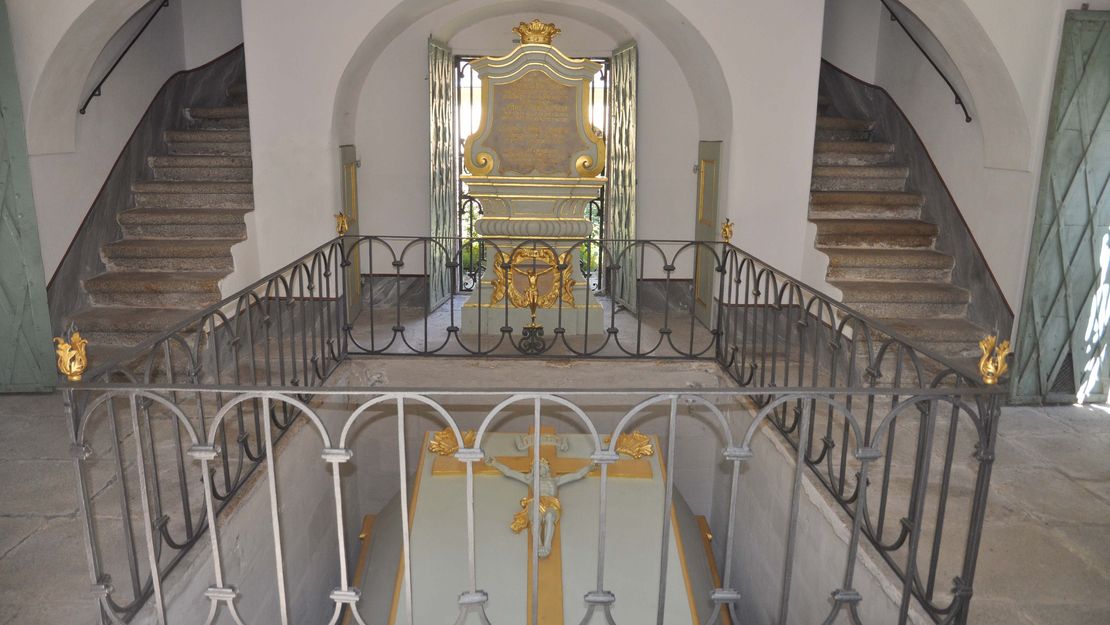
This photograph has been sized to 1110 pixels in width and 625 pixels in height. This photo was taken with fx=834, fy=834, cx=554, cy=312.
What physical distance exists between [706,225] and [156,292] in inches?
185

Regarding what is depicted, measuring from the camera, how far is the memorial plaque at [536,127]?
21.4 feet

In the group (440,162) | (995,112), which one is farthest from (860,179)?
(440,162)

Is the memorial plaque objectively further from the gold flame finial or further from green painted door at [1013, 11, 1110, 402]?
green painted door at [1013, 11, 1110, 402]

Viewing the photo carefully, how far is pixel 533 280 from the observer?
6801mm

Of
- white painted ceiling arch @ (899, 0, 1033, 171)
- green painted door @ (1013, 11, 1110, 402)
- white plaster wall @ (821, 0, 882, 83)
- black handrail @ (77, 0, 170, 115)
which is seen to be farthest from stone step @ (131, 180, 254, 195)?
green painted door @ (1013, 11, 1110, 402)

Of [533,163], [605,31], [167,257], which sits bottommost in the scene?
[167,257]

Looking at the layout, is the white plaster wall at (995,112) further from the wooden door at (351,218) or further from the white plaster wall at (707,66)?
the wooden door at (351,218)

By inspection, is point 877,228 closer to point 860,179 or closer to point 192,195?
point 860,179

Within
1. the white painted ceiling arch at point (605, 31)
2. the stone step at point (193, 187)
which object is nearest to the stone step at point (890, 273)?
the white painted ceiling arch at point (605, 31)

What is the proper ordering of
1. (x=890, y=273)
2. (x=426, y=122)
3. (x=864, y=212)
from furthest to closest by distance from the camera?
(x=426, y=122), (x=864, y=212), (x=890, y=273)

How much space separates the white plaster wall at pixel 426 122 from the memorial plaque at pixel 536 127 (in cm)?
185

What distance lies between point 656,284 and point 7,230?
5.61 meters

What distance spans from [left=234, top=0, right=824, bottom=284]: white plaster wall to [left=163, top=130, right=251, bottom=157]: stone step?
1.62m

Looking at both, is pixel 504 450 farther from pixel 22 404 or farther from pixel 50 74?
pixel 50 74
